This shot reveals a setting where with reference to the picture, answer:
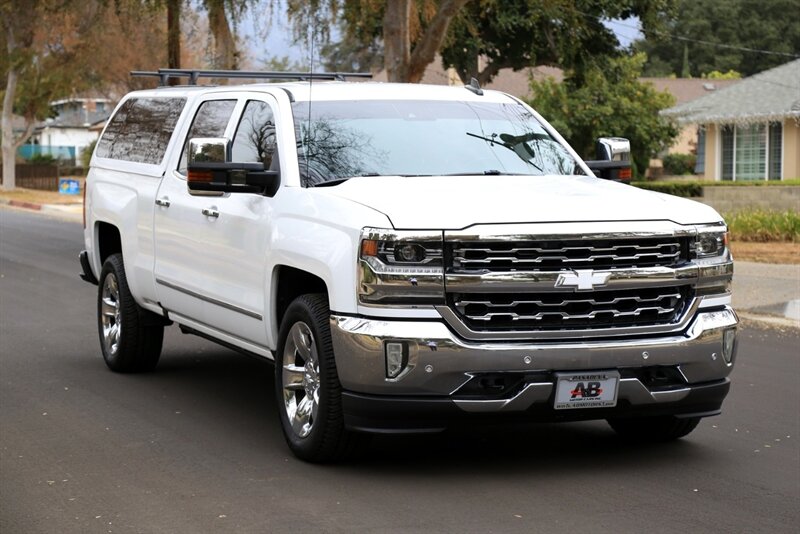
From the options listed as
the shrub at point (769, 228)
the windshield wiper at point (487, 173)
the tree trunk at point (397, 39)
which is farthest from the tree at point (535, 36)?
the windshield wiper at point (487, 173)

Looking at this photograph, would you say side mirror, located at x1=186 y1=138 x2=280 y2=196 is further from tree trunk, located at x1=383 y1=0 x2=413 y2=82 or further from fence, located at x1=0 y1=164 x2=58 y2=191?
fence, located at x1=0 y1=164 x2=58 y2=191

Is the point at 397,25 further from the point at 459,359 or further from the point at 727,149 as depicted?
the point at 727,149

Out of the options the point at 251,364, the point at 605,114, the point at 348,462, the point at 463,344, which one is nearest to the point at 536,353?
the point at 463,344

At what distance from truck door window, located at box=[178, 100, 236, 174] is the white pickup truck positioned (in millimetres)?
282

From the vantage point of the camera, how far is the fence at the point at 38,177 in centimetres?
5716

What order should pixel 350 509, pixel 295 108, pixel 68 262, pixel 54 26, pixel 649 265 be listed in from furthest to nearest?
pixel 54 26 < pixel 68 262 < pixel 295 108 < pixel 649 265 < pixel 350 509

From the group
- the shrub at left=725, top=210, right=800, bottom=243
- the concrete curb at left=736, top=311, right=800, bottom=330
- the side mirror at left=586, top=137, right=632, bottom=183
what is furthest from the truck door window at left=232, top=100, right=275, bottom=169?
the shrub at left=725, top=210, right=800, bottom=243

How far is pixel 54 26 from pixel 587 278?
1614 inches

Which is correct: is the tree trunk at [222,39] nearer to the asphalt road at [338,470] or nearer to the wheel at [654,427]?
the asphalt road at [338,470]

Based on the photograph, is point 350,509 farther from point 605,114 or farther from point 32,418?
point 605,114

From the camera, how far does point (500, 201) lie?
6812 mm

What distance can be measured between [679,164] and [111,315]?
154ft

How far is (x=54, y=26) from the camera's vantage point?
1770 inches

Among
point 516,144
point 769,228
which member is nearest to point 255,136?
point 516,144
